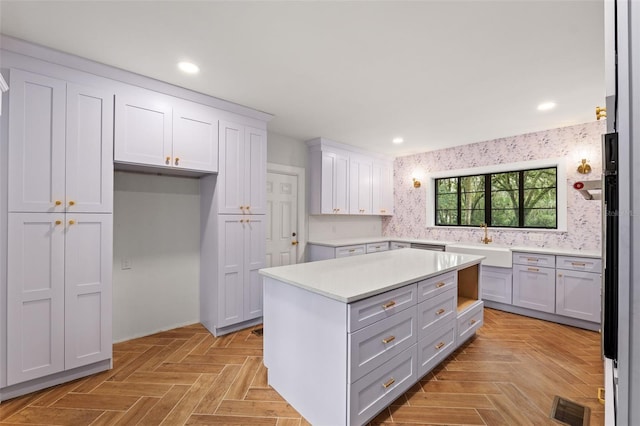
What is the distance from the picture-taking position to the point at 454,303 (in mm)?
2467

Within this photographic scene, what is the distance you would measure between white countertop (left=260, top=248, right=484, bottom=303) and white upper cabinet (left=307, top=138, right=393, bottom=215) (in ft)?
6.08

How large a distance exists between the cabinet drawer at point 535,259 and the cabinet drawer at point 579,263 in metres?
0.06

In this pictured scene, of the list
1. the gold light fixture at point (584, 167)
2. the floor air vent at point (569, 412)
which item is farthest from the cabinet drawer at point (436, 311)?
the gold light fixture at point (584, 167)

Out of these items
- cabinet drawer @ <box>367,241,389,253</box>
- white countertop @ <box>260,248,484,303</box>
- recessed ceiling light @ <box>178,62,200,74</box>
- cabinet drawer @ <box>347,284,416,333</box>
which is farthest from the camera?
cabinet drawer @ <box>367,241,389,253</box>

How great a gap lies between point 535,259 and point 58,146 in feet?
16.7

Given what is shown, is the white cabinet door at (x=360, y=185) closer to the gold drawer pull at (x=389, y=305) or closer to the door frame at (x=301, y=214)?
the door frame at (x=301, y=214)

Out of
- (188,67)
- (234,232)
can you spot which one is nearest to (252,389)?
(234,232)

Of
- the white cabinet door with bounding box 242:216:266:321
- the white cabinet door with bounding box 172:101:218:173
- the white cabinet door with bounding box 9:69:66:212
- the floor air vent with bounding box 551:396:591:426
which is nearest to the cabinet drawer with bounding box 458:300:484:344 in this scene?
the floor air vent with bounding box 551:396:591:426

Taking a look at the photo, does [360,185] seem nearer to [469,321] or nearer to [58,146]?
[469,321]

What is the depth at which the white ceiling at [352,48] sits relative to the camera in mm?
1703

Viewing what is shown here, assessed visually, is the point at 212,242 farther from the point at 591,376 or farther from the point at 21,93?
the point at 591,376

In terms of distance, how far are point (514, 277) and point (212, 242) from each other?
3.89 m

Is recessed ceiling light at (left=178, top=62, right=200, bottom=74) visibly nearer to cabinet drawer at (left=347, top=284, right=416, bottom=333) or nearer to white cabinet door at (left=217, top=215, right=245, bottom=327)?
white cabinet door at (left=217, top=215, right=245, bottom=327)

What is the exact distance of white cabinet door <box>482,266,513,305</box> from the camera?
12.5ft
